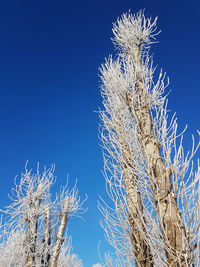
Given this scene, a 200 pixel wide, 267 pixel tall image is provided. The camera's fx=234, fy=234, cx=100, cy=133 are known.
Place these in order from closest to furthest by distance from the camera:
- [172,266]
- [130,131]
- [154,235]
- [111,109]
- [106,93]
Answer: [172,266] < [154,235] < [130,131] < [111,109] < [106,93]

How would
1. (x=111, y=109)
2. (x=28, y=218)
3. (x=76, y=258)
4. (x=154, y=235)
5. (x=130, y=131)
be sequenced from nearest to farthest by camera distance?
(x=154, y=235)
(x=130, y=131)
(x=111, y=109)
(x=28, y=218)
(x=76, y=258)

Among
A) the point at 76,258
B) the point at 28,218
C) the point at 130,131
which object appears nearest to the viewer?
the point at 130,131

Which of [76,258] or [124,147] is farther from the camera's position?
[76,258]

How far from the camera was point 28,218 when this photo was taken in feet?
21.9

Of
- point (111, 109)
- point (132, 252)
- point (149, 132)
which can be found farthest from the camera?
point (111, 109)

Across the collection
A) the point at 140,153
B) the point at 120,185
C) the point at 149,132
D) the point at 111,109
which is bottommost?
the point at 120,185

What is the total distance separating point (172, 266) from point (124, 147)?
6.04ft

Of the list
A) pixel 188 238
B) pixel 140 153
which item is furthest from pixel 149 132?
pixel 188 238

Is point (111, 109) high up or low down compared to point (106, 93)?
down

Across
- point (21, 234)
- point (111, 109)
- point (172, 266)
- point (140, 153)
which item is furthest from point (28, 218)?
point (172, 266)

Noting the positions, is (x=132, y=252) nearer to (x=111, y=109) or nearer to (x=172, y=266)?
(x=172, y=266)

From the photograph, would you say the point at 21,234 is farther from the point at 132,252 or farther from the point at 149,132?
the point at 149,132

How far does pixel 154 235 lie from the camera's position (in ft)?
8.64

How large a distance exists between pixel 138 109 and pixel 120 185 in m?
1.30
